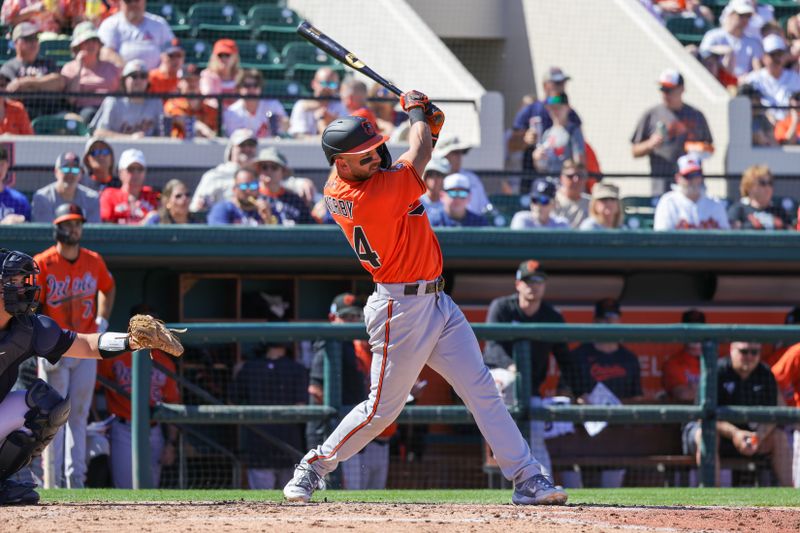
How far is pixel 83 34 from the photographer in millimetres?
10328

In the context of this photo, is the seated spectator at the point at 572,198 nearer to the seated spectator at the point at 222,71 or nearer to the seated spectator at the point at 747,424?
the seated spectator at the point at 747,424

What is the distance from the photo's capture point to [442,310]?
557 cm

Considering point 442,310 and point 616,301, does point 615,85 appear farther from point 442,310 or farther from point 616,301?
point 442,310

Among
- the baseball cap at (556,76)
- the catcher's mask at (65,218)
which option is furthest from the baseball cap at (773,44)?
the catcher's mask at (65,218)

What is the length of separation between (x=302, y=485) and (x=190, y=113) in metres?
5.32

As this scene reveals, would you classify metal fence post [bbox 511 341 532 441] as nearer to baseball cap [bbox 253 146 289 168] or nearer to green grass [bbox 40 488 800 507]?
green grass [bbox 40 488 800 507]

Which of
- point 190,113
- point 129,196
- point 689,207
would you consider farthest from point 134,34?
point 689,207

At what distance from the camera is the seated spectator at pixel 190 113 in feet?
33.5

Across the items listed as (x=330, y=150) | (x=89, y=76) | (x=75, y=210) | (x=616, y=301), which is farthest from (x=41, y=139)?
(x=330, y=150)

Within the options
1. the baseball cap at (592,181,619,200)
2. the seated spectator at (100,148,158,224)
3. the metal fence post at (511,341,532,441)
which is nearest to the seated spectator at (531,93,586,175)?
the baseball cap at (592,181,619,200)

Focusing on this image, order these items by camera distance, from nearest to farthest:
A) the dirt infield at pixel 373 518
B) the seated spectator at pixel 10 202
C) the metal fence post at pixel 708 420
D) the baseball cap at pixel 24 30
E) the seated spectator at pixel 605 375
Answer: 1. the dirt infield at pixel 373 518
2. the metal fence post at pixel 708 420
3. the seated spectator at pixel 605 375
4. the seated spectator at pixel 10 202
5. the baseball cap at pixel 24 30

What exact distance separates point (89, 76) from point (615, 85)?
4.78m

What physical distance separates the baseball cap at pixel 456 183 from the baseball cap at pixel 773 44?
15.0ft

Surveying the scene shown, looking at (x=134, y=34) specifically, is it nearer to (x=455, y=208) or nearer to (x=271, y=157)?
(x=271, y=157)
